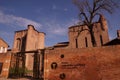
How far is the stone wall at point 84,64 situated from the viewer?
1270 centimetres

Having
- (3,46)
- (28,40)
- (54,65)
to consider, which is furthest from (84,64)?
(3,46)

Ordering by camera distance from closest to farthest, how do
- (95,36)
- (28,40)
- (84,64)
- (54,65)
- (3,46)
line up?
(84,64) < (54,65) < (95,36) < (28,40) < (3,46)

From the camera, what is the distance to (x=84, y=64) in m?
13.4

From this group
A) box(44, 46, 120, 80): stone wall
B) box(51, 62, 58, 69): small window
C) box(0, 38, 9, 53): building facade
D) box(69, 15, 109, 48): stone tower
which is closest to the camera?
box(44, 46, 120, 80): stone wall

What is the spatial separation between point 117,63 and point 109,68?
87cm

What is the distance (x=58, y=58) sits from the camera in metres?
14.5

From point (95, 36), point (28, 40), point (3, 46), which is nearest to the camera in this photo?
point (95, 36)

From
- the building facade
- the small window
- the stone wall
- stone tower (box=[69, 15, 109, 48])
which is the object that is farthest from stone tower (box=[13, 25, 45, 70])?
the stone wall

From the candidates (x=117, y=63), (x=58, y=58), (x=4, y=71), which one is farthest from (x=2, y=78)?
(x=117, y=63)

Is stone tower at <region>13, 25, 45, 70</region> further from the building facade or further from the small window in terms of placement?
the small window

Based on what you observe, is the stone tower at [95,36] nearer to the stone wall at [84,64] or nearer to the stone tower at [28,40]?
the stone wall at [84,64]

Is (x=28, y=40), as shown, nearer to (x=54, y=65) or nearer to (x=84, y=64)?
(x=54, y=65)

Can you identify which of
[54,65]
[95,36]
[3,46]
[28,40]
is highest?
[28,40]

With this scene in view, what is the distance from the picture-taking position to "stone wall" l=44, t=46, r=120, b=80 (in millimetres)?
12703
